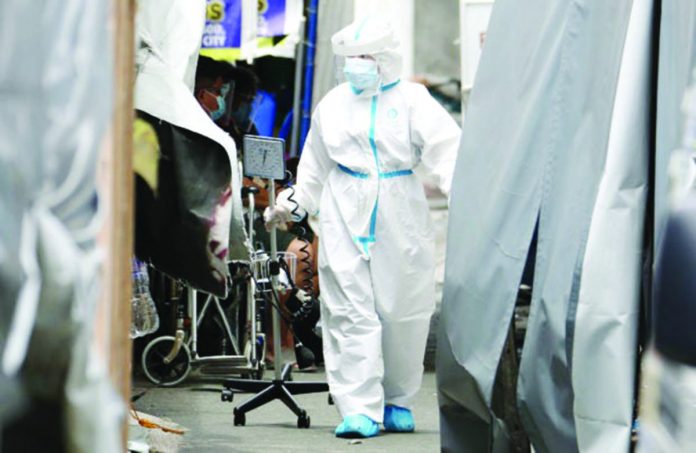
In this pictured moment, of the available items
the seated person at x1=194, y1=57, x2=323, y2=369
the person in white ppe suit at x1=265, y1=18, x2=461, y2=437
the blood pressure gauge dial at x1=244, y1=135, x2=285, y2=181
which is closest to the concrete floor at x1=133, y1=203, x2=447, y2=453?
the person in white ppe suit at x1=265, y1=18, x2=461, y2=437

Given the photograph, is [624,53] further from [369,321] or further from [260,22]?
[260,22]

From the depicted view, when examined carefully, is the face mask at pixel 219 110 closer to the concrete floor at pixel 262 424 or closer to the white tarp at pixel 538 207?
the concrete floor at pixel 262 424

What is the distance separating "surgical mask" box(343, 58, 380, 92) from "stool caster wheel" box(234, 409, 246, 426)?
192 cm

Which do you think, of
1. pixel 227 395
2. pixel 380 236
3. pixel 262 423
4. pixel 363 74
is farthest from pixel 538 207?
pixel 227 395

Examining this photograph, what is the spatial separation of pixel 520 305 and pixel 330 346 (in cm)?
384

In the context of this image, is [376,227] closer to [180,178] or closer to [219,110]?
[180,178]

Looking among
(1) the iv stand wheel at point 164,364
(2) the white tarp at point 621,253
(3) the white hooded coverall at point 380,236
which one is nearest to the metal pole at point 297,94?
(1) the iv stand wheel at point 164,364

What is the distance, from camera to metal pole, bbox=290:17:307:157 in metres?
13.6

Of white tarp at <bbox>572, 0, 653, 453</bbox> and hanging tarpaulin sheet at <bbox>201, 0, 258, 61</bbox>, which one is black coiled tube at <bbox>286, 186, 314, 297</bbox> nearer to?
hanging tarpaulin sheet at <bbox>201, 0, 258, 61</bbox>

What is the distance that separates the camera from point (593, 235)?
5523mm

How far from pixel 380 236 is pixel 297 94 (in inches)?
182

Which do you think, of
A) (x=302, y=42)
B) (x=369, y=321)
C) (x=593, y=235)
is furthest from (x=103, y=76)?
(x=302, y=42)

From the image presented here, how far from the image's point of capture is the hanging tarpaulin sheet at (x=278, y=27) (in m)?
13.5

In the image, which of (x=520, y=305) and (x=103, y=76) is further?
(x=520, y=305)
